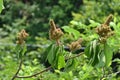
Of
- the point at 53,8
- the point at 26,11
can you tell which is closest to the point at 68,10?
the point at 53,8

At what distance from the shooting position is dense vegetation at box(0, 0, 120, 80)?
1979 millimetres

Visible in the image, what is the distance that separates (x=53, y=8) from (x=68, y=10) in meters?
0.39

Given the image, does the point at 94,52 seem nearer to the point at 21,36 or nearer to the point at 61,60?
the point at 61,60

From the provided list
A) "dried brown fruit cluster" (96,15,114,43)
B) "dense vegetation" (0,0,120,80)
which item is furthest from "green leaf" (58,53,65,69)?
"dried brown fruit cluster" (96,15,114,43)

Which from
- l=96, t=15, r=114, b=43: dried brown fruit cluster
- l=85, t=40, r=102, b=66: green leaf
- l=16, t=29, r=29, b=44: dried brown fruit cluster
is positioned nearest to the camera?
l=96, t=15, r=114, b=43: dried brown fruit cluster

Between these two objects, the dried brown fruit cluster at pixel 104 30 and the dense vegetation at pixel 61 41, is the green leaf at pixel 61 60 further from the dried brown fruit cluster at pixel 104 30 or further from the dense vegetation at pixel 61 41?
the dried brown fruit cluster at pixel 104 30

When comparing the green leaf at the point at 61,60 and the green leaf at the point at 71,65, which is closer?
the green leaf at the point at 61,60

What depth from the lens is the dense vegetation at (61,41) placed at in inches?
77.9

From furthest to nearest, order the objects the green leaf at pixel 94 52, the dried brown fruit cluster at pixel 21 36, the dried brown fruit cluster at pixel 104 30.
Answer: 1. the dried brown fruit cluster at pixel 21 36
2. the green leaf at pixel 94 52
3. the dried brown fruit cluster at pixel 104 30

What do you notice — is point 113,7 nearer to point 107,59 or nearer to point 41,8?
point 41,8

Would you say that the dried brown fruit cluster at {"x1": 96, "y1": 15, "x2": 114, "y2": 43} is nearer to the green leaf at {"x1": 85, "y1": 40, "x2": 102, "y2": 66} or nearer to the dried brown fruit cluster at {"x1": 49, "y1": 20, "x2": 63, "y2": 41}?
the green leaf at {"x1": 85, "y1": 40, "x2": 102, "y2": 66}

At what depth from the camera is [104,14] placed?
7531mm

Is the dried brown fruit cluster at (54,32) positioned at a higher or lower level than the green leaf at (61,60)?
higher

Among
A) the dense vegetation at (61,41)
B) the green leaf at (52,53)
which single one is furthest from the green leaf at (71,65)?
the green leaf at (52,53)
